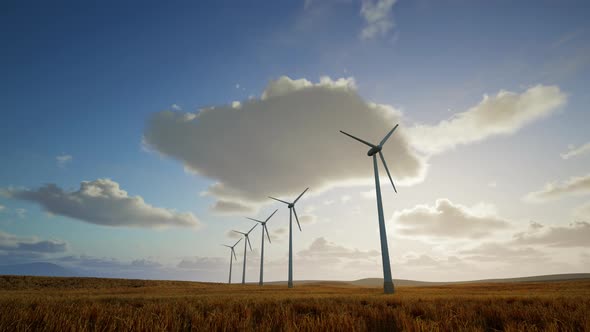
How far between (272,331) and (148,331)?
3.07 m

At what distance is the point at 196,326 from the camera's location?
326 inches

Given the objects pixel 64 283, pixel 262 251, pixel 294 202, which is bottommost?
pixel 64 283

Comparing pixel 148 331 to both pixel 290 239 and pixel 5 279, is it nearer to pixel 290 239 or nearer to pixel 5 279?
pixel 290 239

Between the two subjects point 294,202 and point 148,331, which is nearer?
point 148,331

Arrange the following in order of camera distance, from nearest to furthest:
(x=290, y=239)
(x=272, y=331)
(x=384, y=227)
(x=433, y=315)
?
1. (x=272, y=331)
2. (x=433, y=315)
3. (x=384, y=227)
4. (x=290, y=239)

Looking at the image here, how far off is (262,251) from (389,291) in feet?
251

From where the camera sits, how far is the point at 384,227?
47938 millimetres

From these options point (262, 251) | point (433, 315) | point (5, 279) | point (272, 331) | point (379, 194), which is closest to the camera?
point (272, 331)

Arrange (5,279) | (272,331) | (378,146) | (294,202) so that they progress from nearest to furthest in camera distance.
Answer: (272,331) → (378,146) → (5,279) → (294,202)

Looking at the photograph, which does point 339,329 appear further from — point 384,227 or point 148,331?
point 384,227

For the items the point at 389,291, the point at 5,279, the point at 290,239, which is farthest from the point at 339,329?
the point at 5,279

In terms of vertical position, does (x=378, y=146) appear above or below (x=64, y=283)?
above

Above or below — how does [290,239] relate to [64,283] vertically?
above

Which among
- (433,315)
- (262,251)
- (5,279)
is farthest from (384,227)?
(5,279)
